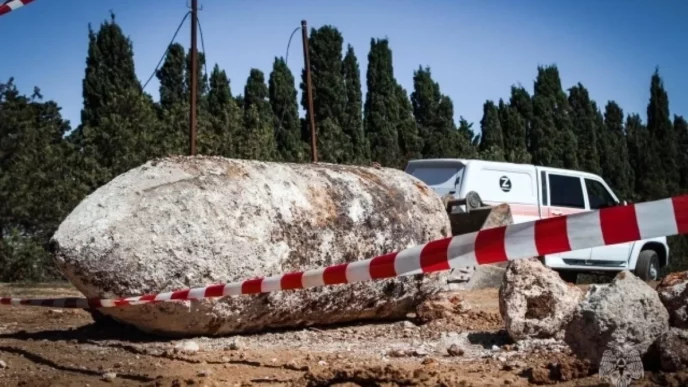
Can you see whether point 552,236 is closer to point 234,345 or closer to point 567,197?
point 234,345

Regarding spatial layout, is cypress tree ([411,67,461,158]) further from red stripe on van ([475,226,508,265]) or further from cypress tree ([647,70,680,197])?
red stripe on van ([475,226,508,265])

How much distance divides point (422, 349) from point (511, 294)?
848 millimetres

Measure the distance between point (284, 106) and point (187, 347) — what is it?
23.6 meters

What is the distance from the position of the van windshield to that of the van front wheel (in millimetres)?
3921

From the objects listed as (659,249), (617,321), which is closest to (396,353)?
(617,321)

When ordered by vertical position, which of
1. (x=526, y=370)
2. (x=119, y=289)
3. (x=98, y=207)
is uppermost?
(x=98, y=207)

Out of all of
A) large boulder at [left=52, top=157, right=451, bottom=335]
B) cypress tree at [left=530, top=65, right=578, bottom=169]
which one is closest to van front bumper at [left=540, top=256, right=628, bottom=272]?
large boulder at [left=52, top=157, right=451, bottom=335]

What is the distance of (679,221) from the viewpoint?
13.0 feet

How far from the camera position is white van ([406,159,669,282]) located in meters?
13.3

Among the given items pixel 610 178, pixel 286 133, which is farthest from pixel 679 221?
pixel 610 178

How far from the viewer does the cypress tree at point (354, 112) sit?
2777cm

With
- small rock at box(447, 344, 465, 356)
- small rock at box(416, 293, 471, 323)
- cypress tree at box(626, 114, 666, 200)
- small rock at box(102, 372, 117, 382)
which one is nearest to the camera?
small rock at box(102, 372, 117, 382)

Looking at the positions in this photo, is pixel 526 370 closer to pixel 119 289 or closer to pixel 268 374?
pixel 268 374

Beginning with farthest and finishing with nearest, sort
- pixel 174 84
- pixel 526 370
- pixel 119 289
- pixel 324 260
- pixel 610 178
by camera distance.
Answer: pixel 610 178 < pixel 174 84 < pixel 324 260 < pixel 119 289 < pixel 526 370
